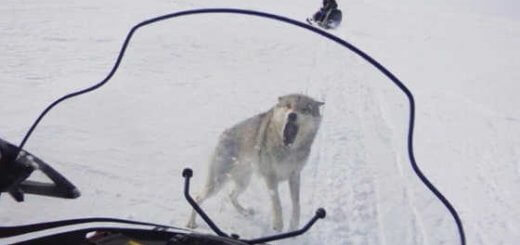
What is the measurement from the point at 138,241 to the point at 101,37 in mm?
11789

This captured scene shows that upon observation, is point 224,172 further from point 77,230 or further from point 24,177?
point 24,177

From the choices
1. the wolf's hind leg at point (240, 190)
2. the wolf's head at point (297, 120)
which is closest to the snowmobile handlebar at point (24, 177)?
the wolf's hind leg at point (240, 190)

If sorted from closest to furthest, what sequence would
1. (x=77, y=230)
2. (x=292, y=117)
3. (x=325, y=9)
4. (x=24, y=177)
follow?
1. (x=77, y=230)
2. (x=24, y=177)
3. (x=292, y=117)
4. (x=325, y=9)

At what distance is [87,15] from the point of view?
598 inches

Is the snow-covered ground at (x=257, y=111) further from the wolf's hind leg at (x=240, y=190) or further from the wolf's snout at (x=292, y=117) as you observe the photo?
the wolf's snout at (x=292, y=117)

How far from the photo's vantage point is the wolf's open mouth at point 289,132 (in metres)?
2.85

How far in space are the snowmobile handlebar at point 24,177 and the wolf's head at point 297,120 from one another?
3.01ft

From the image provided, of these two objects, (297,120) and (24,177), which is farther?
(297,120)

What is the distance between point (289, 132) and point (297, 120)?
201 mm

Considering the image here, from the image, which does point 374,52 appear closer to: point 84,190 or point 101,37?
point 101,37

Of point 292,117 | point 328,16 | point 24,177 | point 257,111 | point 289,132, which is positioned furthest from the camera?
point 328,16

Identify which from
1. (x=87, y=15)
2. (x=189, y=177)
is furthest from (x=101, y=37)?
(x=189, y=177)

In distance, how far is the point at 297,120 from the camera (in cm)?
275

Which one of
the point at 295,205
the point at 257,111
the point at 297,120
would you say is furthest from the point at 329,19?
the point at 295,205
